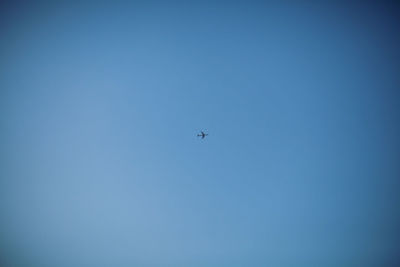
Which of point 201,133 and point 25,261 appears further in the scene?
point 25,261

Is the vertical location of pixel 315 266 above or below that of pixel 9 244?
above

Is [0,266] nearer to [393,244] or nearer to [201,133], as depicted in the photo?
[201,133]

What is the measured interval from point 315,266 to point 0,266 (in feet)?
67.2

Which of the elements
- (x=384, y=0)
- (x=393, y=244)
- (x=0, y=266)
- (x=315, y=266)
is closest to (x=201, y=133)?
(x=315, y=266)

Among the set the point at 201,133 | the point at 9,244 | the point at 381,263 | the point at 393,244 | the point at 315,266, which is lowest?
the point at 9,244

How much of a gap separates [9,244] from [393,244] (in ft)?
80.7

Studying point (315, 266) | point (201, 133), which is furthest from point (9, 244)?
point (315, 266)

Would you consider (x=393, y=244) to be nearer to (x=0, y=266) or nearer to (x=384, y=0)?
(x=384, y=0)

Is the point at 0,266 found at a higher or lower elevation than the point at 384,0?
lower

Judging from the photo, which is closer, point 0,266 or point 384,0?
point 384,0

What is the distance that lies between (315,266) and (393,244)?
198 inches

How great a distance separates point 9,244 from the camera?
37.1ft

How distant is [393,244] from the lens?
36.5ft

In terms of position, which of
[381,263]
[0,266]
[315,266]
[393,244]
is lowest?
[0,266]
